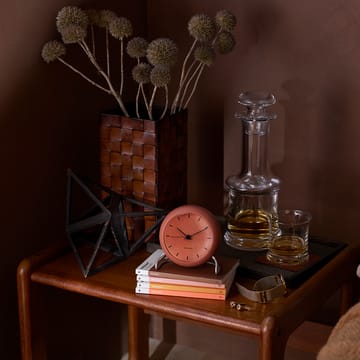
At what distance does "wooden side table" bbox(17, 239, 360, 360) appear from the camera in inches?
53.3

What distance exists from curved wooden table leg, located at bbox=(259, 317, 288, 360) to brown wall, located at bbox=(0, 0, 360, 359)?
1.84 feet

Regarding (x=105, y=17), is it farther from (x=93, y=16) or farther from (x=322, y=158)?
(x=322, y=158)

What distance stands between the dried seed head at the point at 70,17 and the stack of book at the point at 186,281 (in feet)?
1.67

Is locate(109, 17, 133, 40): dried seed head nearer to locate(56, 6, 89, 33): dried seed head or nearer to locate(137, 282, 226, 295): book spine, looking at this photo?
locate(56, 6, 89, 33): dried seed head

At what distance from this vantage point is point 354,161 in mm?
1778

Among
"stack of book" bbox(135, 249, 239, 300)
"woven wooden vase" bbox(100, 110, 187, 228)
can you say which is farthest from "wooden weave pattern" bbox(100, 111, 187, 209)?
"stack of book" bbox(135, 249, 239, 300)

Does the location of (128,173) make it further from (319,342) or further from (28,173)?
(319,342)

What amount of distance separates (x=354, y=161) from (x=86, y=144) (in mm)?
621

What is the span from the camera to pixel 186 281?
144 centimetres

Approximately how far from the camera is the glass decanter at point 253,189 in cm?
163

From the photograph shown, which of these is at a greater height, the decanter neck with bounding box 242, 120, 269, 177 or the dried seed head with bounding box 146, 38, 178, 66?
the dried seed head with bounding box 146, 38, 178, 66

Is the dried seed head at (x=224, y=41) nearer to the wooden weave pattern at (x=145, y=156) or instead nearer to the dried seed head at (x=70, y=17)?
the wooden weave pattern at (x=145, y=156)

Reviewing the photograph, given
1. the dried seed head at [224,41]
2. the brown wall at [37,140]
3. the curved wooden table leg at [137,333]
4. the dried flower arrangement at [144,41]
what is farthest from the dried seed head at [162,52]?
the curved wooden table leg at [137,333]

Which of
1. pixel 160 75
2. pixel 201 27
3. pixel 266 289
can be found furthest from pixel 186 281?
pixel 201 27
